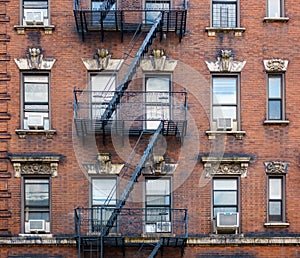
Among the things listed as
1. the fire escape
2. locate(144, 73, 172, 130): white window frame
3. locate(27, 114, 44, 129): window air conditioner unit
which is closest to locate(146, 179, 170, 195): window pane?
the fire escape

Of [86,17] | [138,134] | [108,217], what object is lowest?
[108,217]

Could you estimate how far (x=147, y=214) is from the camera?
22609mm

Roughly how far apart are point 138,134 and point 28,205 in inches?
158

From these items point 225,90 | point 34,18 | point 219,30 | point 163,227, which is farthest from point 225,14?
point 163,227

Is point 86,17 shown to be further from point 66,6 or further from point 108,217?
point 108,217

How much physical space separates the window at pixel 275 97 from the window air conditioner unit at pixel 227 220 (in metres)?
3.35

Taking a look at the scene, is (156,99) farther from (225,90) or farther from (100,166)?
(100,166)

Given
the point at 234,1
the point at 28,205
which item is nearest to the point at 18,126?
the point at 28,205

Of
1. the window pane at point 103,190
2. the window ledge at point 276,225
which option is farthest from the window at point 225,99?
the window pane at point 103,190

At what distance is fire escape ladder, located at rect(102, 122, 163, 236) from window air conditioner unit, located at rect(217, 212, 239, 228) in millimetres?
2772

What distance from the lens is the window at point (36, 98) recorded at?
23.0 m

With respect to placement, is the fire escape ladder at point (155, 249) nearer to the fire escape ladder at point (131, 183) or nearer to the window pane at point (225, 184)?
the fire escape ladder at point (131, 183)

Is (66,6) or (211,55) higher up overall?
(66,6)

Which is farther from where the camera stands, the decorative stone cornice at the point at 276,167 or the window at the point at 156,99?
the window at the point at 156,99
